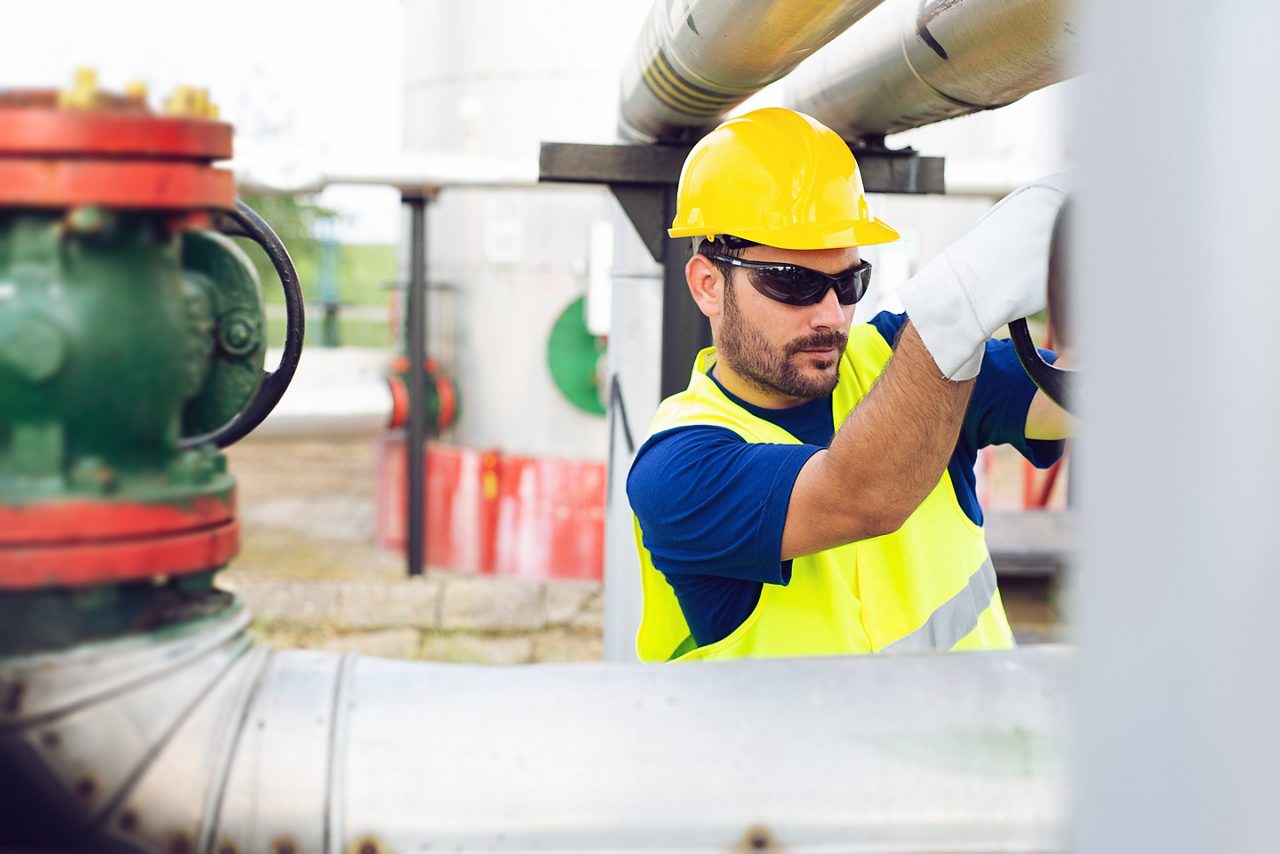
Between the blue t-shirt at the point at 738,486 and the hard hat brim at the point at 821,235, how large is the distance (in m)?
0.22

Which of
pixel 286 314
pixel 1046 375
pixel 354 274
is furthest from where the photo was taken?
pixel 354 274

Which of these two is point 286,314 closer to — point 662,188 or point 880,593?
point 880,593

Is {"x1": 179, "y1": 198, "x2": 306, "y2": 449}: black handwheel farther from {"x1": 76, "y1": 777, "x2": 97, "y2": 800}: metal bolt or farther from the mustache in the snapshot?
the mustache

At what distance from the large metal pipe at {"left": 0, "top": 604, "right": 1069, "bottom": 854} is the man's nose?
2.64 ft

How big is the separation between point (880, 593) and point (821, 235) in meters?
0.46

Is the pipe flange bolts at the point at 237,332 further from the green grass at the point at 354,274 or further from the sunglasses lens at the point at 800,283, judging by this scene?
the green grass at the point at 354,274

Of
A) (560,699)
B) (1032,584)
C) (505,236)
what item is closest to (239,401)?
(560,699)

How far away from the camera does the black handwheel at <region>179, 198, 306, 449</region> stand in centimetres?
126

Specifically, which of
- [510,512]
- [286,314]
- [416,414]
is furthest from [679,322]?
[510,512]

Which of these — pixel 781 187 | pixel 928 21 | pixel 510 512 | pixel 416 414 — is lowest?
pixel 510 512

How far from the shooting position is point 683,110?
2137 millimetres

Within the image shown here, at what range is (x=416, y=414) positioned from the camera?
5656 mm

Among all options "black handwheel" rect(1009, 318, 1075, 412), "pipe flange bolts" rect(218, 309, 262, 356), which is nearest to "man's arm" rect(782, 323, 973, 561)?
"black handwheel" rect(1009, 318, 1075, 412)

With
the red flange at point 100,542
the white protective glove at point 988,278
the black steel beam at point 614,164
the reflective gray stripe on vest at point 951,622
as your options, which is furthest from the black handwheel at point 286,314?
the black steel beam at point 614,164
